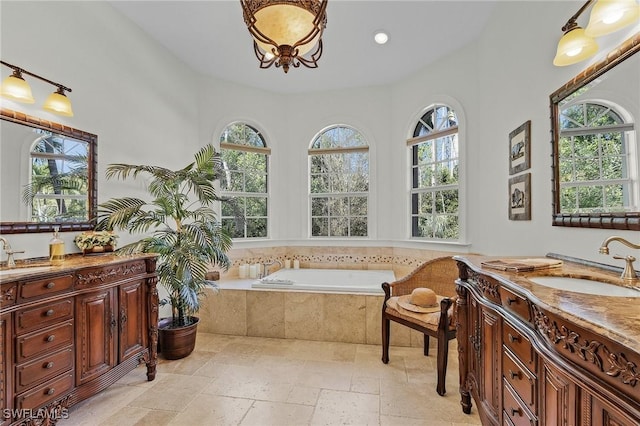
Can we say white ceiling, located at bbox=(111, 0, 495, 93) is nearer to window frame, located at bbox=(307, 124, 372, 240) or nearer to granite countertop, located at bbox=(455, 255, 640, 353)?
window frame, located at bbox=(307, 124, 372, 240)

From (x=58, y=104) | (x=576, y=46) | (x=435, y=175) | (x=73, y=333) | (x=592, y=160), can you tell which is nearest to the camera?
(x=576, y=46)

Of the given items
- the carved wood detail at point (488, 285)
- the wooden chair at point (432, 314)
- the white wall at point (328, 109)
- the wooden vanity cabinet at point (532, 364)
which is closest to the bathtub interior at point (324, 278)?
the white wall at point (328, 109)

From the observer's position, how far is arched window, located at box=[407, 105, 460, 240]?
344 cm

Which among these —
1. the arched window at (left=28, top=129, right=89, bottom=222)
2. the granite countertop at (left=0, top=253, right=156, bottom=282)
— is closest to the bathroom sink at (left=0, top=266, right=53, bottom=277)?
the granite countertop at (left=0, top=253, right=156, bottom=282)

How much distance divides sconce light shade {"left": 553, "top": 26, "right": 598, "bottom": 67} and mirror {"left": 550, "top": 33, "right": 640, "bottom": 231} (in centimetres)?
9

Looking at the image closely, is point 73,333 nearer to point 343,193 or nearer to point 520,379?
point 520,379

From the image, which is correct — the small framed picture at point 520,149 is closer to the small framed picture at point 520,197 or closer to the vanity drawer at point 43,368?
the small framed picture at point 520,197

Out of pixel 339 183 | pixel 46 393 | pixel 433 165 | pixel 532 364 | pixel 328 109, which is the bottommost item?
pixel 46 393

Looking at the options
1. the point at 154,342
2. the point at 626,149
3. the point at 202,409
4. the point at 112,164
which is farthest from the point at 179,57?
the point at 626,149

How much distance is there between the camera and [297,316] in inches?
119

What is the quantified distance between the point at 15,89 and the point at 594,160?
317 centimetres

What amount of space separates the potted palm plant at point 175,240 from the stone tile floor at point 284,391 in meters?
0.29

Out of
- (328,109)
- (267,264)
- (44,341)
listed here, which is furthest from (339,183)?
(44,341)

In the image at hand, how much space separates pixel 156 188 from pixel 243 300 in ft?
4.51
